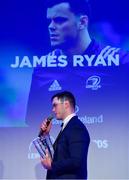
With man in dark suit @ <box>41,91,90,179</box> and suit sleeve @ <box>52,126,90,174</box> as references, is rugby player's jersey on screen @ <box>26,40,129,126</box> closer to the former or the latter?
man in dark suit @ <box>41,91,90,179</box>

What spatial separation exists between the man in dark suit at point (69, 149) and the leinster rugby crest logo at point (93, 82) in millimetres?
946

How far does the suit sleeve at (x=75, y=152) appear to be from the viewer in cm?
268

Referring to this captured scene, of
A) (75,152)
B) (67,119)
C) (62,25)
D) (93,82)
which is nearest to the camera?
(75,152)

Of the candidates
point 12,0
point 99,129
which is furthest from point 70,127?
point 12,0

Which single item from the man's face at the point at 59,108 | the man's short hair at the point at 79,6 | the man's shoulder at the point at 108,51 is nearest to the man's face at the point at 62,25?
the man's short hair at the point at 79,6

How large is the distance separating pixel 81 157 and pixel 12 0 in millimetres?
1899

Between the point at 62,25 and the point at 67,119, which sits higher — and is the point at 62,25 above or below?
above

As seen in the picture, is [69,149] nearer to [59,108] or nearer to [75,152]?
[75,152]

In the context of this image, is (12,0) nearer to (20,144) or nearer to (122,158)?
(20,144)

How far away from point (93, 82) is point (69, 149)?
122cm

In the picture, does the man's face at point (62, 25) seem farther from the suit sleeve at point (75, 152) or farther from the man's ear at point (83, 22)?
the suit sleeve at point (75, 152)

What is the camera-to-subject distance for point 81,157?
268 cm

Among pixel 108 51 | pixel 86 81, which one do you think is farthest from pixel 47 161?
pixel 108 51

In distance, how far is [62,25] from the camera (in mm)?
3973
